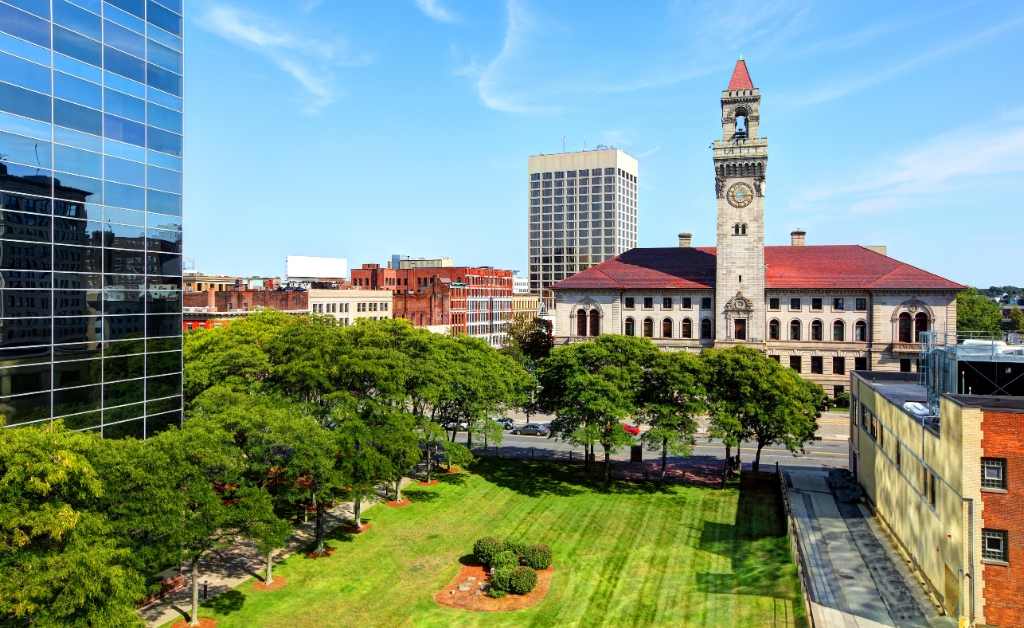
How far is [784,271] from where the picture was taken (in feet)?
276

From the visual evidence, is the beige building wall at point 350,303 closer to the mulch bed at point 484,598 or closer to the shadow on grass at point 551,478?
the shadow on grass at point 551,478

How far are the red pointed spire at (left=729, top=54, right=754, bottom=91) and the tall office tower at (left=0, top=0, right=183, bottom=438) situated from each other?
6324cm

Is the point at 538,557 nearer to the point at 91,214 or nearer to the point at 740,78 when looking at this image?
the point at 91,214

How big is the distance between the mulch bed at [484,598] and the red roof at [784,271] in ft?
187

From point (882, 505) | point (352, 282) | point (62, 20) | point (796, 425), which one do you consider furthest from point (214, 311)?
point (882, 505)

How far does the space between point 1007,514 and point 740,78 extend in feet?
219

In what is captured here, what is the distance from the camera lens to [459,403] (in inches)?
1984

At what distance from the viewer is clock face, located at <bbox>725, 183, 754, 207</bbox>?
80500 mm

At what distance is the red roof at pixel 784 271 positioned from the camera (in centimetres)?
7931

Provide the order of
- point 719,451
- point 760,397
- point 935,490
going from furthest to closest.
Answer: point 719,451 → point 760,397 → point 935,490

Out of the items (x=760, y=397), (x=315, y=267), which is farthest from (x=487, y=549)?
(x=315, y=267)

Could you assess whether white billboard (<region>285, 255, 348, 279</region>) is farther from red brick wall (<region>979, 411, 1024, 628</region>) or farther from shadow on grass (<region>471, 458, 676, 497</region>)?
red brick wall (<region>979, 411, 1024, 628</region>)

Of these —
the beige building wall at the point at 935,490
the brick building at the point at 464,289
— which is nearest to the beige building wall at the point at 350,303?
the brick building at the point at 464,289

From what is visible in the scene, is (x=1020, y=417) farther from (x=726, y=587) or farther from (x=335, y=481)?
(x=335, y=481)
